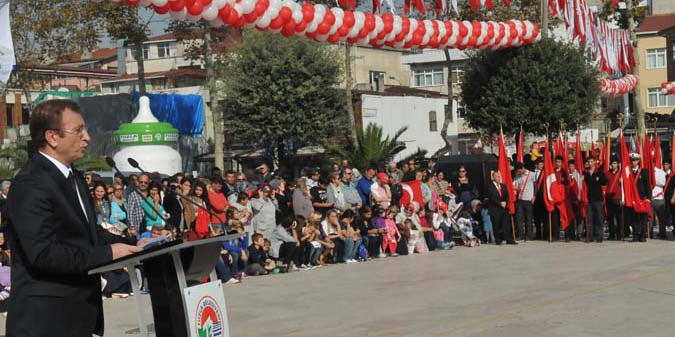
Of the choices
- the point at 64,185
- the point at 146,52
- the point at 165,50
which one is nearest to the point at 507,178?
the point at 64,185

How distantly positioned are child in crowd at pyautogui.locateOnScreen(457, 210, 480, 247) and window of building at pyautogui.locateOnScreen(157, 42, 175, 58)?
68263 mm

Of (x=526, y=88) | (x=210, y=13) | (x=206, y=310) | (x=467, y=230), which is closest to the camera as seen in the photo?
(x=206, y=310)

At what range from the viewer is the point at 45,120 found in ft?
15.2

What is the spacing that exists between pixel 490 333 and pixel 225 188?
9.76m

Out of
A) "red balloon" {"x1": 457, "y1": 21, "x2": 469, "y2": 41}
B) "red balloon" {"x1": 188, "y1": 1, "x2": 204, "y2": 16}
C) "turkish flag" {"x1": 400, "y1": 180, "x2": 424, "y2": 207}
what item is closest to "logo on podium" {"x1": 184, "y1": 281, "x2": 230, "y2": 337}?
"red balloon" {"x1": 188, "y1": 1, "x2": 204, "y2": 16}

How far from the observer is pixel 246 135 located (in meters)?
45.4

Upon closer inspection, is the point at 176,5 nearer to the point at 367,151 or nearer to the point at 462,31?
the point at 462,31

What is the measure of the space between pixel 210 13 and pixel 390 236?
18.0 feet

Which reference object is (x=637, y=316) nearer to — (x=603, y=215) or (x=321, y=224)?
(x=321, y=224)

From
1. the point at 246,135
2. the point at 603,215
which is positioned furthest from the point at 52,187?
the point at 246,135

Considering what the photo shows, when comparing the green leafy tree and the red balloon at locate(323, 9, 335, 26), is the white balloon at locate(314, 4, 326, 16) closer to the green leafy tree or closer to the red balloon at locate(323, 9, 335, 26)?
the red balloon at locate(323, 9, 335, 26)

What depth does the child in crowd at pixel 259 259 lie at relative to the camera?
16141 millimetres

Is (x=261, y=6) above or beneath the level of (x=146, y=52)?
beneath

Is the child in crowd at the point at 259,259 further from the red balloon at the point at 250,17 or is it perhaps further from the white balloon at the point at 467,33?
the white balloon at the point at 467,33
